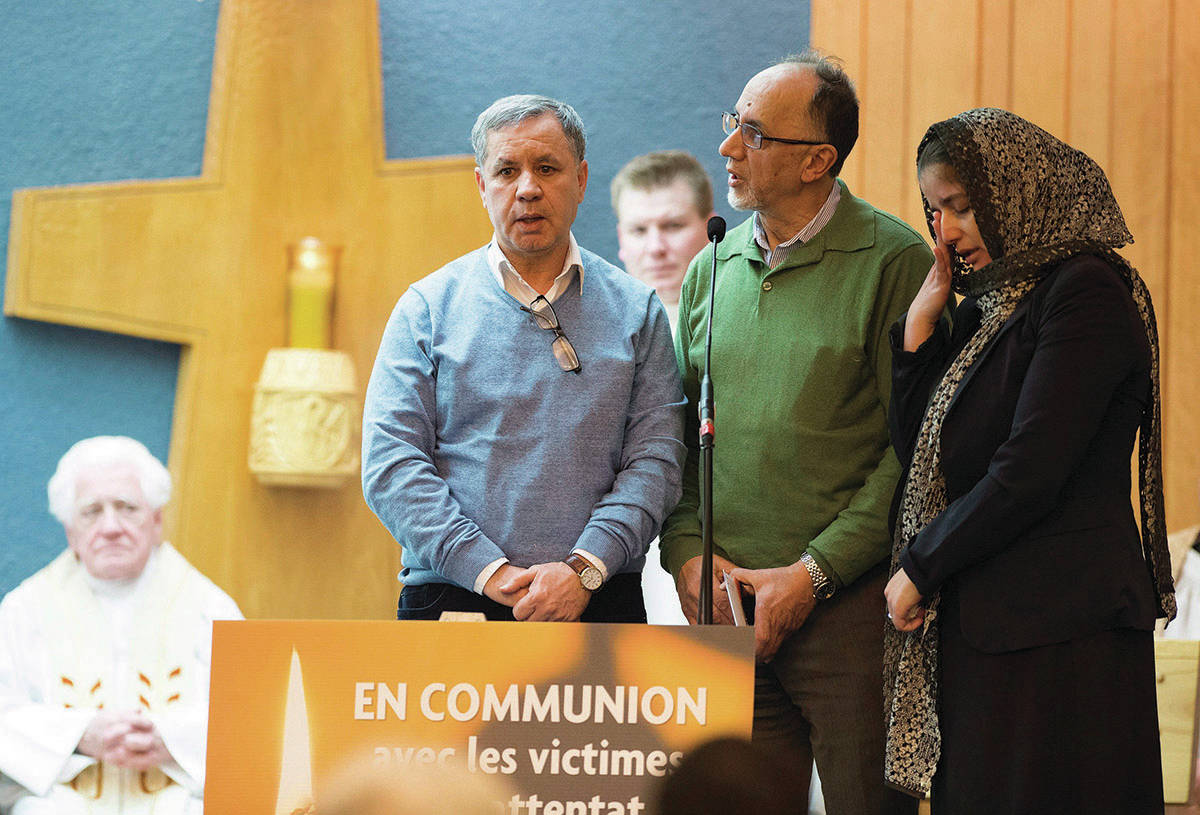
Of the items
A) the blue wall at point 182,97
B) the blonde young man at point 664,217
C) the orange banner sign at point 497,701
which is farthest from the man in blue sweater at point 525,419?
the blue wall at point 182,97

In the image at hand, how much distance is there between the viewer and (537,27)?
3963mm

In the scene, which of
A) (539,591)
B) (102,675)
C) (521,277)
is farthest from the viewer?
(102,675)

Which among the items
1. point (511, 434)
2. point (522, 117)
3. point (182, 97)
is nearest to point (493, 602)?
point (511, 434)

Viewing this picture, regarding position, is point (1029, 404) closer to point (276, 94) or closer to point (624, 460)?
point (624, 460)

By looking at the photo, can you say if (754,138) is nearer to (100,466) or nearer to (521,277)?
(521,277)

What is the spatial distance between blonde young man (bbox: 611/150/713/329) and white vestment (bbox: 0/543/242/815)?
1.58m

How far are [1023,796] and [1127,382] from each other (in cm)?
64

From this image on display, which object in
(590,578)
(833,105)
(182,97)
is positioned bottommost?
(590,578)

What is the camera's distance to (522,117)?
229 centimetres

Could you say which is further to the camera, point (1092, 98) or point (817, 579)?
point (1092, 98)

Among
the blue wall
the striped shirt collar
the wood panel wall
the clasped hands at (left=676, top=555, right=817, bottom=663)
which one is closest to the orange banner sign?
the clasped hands at (left=676, top=555, right=817, bottom=663)

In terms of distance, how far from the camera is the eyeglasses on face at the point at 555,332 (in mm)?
2262

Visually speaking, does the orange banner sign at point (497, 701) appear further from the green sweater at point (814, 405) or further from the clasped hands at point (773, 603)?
the green sweater at point (814, 405)

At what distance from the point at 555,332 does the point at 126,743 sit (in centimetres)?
178
